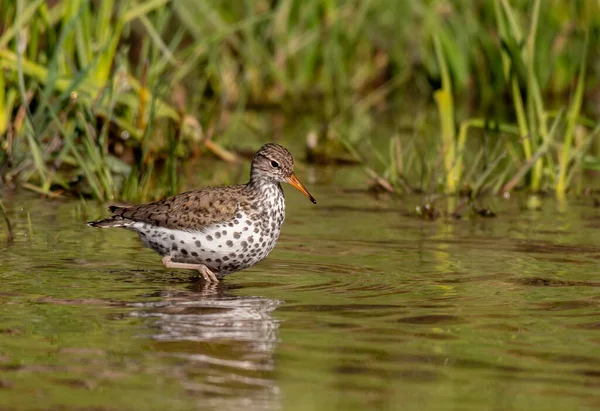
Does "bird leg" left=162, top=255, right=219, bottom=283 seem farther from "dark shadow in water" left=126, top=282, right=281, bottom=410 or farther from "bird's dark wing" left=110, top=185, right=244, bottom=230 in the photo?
"bird's dark wing" left=110, top=185, right=244, bottom=230

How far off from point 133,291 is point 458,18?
423 inches

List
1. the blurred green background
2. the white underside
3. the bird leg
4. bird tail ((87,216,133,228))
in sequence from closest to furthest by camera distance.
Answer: the white underside < the bird leg < bird tail ((87,216,133,228)) < the blurred green background

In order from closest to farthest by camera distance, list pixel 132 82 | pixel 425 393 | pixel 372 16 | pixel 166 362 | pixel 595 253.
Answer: pixel 425 393 < pixel 166 362 < pixel 595 253 < pixel 132 82 < pixel 372 16

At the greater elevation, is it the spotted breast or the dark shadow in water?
the spotted breast

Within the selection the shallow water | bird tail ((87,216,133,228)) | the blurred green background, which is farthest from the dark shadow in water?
the blurred green background

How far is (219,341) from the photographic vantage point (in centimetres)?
654

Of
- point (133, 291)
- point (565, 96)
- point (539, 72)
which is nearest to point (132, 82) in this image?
point (133, 291)

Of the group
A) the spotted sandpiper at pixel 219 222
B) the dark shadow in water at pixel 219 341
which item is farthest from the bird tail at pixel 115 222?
the dark shadow in water at pixel 219 341

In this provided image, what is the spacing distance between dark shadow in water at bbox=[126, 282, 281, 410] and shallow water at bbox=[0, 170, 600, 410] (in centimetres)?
1

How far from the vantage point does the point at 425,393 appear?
18.4 feet

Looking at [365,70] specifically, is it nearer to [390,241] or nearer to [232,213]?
[390,241]

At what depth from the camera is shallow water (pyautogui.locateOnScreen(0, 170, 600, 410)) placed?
561 cm

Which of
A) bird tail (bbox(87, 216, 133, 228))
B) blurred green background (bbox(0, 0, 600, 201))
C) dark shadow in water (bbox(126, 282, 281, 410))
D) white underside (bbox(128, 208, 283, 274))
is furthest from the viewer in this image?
blurred green background (bbox(0, 0, 600, 201))

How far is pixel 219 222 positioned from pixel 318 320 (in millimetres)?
1579
